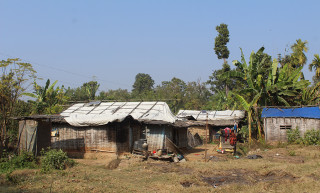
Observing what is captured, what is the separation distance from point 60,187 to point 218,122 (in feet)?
71.2

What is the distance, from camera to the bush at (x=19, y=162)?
14219 millimetres

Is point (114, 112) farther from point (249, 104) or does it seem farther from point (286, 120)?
point (286, 120)

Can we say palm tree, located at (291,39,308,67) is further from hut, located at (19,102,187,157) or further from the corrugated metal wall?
the corrugated metal wall

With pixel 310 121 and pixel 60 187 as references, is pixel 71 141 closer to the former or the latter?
pixel 60 187

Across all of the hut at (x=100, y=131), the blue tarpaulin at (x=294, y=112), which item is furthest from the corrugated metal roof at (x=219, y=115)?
the hut at (x=100, y=131)

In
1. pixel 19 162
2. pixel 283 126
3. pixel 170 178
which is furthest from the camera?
pixel 283 126

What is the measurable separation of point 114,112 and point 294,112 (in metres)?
13.4

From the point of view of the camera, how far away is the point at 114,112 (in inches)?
904

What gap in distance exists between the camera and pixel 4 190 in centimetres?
1026

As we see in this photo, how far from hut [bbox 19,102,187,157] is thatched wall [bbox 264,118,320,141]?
24.9 feet

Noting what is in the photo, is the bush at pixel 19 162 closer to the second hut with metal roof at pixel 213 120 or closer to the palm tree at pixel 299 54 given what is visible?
the second hut with metal roof at pixel 213 120

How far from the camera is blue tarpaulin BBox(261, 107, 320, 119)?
23.4 meters

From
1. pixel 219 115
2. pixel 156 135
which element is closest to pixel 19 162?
pixel 156 135

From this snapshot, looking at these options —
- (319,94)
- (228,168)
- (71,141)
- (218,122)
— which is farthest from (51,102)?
(319,94)
